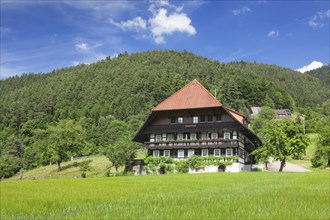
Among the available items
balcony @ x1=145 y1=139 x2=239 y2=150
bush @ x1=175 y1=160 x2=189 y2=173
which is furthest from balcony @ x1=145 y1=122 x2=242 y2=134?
bush @ x1=175 y1=160 x2=189 y2=173

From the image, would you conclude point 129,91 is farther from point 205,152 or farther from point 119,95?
point 205,152

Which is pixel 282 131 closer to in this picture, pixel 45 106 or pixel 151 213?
pixel 151 213

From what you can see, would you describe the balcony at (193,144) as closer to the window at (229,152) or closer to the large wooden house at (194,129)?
the large wooden house at (194,129)

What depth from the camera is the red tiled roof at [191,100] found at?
59.4 m

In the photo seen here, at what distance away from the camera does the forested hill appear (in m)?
147

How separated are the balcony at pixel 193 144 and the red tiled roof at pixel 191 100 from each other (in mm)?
5334

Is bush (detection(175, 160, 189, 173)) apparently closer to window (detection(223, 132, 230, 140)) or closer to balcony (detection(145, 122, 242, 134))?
balcony (detection(145, 122, 242, 134))

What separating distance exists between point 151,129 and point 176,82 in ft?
288

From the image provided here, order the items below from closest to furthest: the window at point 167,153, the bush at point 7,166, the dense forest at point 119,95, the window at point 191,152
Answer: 1. the window at point 191,152
2. the window at point 167,153
3. the bush at point 7,166
4. the dense forest at point 119,95

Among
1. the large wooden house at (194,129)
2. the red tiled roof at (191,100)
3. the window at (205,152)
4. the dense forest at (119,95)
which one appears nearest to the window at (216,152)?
the large wooden house at (194,129)

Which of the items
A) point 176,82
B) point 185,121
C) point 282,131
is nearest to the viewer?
point 282,131

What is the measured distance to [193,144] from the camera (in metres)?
59.5

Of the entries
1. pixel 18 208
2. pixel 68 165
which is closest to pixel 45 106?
pixel 68 165

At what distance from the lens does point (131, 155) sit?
6050cm
